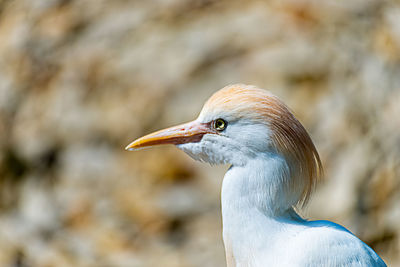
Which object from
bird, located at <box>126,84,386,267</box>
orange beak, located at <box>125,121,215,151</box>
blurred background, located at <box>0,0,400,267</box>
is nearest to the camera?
bird, located at <box>126,84,386,267</box>

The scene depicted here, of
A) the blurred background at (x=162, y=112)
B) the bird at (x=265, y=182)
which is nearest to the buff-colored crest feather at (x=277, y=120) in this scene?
the bird at (x=265, y=182)

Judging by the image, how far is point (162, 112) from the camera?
5.78 m

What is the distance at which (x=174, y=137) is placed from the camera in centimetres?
231

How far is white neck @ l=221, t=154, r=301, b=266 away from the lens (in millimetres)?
2146

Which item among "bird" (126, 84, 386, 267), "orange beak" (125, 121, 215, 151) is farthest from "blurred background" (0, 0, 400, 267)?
"orange beak" (125, 121, 215, 151)

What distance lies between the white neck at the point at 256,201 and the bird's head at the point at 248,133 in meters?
0.05

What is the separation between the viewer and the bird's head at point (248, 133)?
7.09 feet

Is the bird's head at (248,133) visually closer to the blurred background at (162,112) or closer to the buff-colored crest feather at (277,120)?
the buff-colored crest feather at (277,120)

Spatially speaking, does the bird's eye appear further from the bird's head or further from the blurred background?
the blurred background

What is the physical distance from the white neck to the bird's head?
5 centimetres

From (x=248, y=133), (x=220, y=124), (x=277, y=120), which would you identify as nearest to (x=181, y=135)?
(x=220, y=124)

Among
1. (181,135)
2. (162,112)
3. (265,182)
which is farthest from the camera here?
(162,112)

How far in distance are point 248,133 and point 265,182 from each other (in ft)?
0.75

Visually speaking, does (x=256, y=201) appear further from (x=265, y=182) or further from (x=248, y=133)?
(x=248, y=133)
